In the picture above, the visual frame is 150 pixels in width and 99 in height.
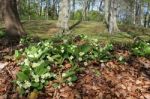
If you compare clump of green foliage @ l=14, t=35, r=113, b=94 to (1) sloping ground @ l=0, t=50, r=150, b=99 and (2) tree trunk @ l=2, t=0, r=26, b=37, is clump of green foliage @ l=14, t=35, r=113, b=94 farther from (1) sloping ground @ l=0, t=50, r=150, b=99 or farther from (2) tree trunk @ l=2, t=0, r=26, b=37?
(2) tree trunk @ l=2, t=0, r=26, b=37

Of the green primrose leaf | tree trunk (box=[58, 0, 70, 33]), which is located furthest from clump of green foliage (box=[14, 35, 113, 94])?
tree trunk (box=[58, 0, 70, 33])

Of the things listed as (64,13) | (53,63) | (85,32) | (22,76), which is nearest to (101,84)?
(53,63)

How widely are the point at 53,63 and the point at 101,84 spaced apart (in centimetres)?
82

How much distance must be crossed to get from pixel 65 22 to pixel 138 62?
641 inches

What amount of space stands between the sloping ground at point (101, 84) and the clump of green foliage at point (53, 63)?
0.11 m

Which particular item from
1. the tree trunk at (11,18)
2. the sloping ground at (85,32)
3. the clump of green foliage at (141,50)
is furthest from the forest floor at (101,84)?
the sloping ground at (85,32)

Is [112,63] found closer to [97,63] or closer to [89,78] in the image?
[97,63]

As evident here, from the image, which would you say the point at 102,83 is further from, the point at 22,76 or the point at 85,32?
the point at 85,32

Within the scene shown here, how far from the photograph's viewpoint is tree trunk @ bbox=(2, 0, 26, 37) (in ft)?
35.1

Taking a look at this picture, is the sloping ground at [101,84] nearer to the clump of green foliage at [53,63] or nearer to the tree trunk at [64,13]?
the clump of green foliage at [53,63]

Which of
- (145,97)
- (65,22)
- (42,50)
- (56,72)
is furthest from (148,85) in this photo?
(65,22)

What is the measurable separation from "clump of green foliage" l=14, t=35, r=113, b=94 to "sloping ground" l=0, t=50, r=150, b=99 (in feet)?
0.36

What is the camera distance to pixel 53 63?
5.58m

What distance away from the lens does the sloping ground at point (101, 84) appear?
16.4 feet
